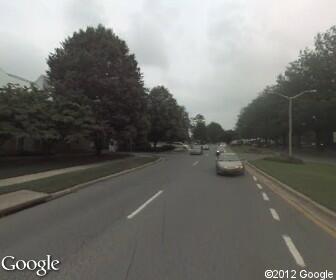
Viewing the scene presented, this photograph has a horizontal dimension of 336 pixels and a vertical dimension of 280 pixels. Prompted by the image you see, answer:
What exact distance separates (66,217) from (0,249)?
145 inches

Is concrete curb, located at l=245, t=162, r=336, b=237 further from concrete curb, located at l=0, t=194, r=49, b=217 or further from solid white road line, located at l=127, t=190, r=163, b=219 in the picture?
concrete curb, located at l=0, t=194, r=49, b=217

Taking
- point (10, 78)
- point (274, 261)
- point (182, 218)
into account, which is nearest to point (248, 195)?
point (182, 218)

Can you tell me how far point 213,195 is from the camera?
16891 mm

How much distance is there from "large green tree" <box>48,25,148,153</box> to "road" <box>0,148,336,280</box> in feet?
84.8

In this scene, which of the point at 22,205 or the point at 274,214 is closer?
the point at 274,214

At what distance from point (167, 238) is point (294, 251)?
242cm

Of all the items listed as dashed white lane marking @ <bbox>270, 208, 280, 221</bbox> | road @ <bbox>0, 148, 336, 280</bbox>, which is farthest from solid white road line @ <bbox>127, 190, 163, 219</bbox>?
dashed white lane marking @ <bbox>270, 208, 280, 221</bbox>

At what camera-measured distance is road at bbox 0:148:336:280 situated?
6.77 meters

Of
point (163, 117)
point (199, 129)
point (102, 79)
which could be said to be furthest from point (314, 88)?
point (199, 129)

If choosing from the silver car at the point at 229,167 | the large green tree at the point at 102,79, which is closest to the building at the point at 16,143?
the large green tree at the point at 102,79

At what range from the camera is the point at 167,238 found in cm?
895

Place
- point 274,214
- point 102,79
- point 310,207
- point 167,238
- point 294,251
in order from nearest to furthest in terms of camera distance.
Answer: point 294,251
point 167,238
point 274,214
point 310,207
point 102,79

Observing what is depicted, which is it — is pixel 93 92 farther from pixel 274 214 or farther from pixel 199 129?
pixel 199 129

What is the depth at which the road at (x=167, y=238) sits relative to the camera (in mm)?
6771
